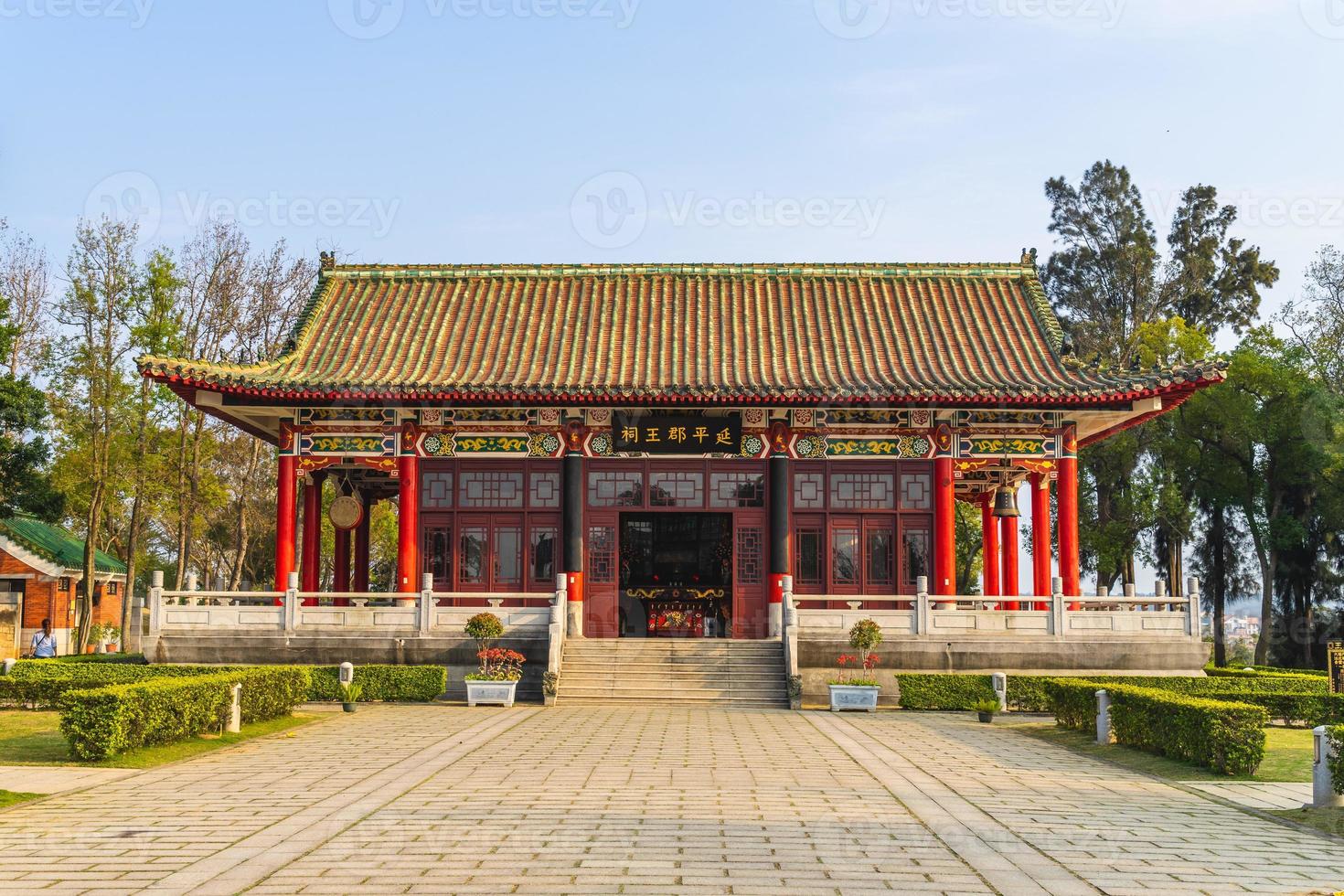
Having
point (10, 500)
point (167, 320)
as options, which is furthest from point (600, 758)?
point (10, 500)

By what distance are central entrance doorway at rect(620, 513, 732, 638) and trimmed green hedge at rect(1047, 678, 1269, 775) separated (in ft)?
35.8

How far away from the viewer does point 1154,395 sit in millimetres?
22688

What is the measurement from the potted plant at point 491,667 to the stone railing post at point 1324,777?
12422 millimetres

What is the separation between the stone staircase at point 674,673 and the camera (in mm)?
20547

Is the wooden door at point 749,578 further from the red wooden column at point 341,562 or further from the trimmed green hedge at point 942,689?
the red wooden column at point 341,562

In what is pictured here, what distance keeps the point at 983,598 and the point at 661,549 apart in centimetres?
828

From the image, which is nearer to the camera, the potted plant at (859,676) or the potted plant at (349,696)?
the potted plant at (349,696)

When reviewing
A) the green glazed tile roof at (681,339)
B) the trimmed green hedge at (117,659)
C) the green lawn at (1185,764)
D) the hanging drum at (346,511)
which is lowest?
the green lawn at (1185,764)

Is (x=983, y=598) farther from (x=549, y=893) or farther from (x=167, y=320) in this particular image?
(x=167, y=320)

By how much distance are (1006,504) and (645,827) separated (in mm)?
16248

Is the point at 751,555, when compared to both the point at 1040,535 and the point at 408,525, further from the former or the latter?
the point at 408,525

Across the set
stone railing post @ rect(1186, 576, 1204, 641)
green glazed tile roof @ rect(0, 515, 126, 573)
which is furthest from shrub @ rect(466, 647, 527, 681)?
green glazed tile roof @ rect(0, 515, 126, 573)

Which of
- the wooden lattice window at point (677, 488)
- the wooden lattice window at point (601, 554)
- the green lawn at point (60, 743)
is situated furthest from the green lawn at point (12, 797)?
the wooden lattice window at point (677, 488)

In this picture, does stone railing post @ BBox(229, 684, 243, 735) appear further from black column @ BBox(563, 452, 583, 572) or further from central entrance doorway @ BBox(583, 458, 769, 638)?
central entrance doorway @ BBox(583, 458, 769, 638)
